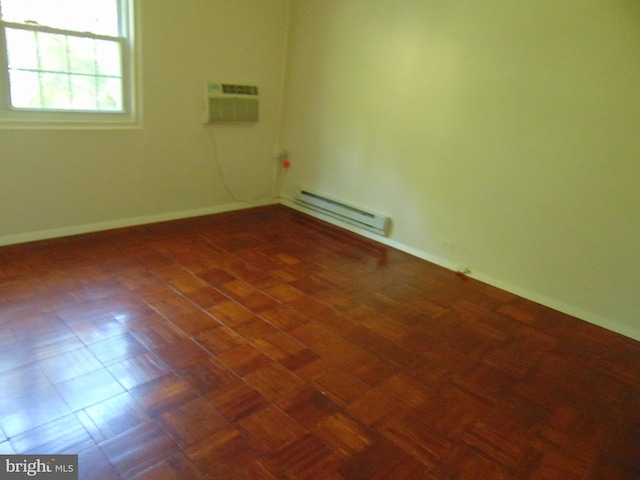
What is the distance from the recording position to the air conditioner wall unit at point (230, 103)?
152 inches

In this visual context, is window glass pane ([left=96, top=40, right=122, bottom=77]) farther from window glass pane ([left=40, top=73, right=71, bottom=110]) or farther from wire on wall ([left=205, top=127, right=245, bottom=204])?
wire on wall ([left=205, top=127, right=245, bottom=204])

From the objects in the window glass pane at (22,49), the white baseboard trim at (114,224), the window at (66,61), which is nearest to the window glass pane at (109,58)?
the window at (66,61)

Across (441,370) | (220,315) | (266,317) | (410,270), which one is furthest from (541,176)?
(220,315)

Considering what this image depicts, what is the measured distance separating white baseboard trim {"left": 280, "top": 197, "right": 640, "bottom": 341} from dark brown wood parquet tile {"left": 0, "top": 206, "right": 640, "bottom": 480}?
0.07 m

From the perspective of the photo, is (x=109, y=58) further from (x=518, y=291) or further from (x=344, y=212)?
(x=518, y=291)

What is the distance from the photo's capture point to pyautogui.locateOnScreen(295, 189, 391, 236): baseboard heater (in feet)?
12.9

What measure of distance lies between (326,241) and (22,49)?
2.46 m

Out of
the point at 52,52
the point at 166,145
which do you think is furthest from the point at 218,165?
the point at 52,52

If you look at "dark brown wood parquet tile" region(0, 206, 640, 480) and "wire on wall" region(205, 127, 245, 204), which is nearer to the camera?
"dark brown wood parquet tile" region(0, 206, 640, 480)

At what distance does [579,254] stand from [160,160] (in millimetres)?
3122

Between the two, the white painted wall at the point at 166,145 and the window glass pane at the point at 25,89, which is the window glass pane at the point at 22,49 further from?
the white painted wall at the point at 166,145

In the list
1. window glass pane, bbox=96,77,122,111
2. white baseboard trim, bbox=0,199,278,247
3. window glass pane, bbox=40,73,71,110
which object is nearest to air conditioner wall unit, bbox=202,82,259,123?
window glass pane, bbox=96,77,122,111

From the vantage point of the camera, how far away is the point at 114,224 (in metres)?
3.59

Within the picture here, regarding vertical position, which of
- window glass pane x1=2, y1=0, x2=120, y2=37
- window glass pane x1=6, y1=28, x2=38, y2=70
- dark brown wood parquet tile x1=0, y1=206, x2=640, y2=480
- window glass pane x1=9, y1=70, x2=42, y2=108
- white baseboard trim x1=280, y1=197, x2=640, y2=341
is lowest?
dark brown wood parquet tile x1=0, y1=206, x2=640, y2=480
